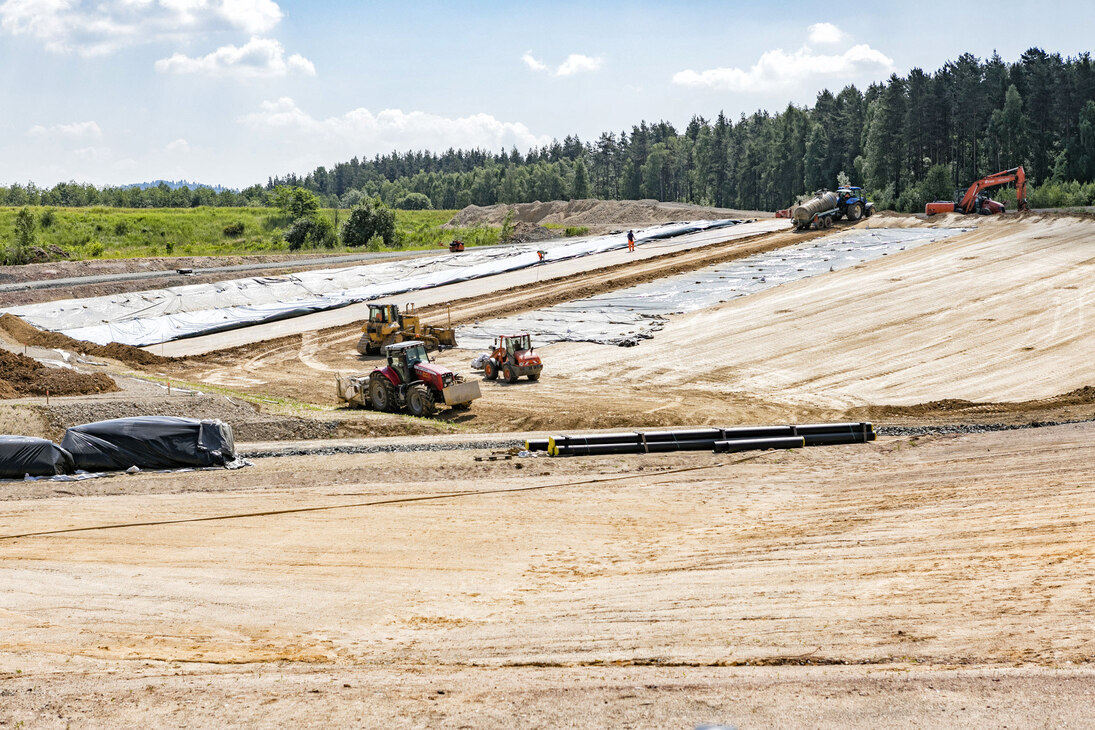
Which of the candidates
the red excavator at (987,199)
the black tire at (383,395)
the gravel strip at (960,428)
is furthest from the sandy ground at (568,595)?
the red excavator at (987,199)

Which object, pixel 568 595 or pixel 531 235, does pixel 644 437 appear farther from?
pixel 531 235

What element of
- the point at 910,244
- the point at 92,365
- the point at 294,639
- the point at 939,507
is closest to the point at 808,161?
the point at 910,244

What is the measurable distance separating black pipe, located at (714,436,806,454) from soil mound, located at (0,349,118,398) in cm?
1604

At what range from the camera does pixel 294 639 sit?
1068 cm

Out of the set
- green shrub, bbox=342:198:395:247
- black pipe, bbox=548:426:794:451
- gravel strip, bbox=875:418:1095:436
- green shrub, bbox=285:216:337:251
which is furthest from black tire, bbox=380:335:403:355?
green shrub, bbox=342:198:395:247

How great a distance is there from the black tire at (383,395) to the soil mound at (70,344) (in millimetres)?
11597

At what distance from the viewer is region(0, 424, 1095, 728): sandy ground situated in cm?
852

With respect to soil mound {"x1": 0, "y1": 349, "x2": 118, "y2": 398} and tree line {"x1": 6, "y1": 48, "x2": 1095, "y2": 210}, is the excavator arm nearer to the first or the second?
tree line {"x1": 6, "y1": 48, "x2": 1095, "y2": 210}

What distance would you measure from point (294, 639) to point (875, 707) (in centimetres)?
644

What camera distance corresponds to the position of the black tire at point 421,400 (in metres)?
24.0

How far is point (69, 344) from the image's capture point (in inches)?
1342

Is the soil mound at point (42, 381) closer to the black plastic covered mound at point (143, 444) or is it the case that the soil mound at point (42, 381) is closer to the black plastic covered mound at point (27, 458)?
the black plastic covered mound at point (27, 458)

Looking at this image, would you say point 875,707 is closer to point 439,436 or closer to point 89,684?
point 89,684

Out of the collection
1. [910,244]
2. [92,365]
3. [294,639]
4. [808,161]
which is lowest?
[294,639]
